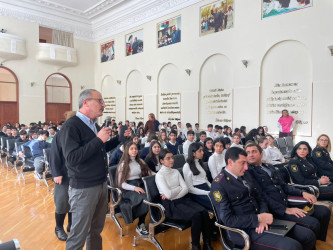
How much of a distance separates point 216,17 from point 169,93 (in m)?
4.31

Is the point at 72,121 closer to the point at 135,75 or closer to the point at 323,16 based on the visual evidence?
the point at 323,16

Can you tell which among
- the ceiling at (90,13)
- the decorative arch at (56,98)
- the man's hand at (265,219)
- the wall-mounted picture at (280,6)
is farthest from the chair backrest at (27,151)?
the decorative arch at (56,98)

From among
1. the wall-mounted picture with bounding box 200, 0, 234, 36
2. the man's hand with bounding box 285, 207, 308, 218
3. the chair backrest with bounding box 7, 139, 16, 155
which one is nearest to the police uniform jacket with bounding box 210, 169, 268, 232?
the man's hand with bounding box 285, 207, 308, 218

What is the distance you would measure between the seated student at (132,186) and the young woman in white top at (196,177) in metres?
0.65

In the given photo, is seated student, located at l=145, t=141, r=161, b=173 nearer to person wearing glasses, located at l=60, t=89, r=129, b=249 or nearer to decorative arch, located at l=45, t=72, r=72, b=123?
person wearing glasses, located at l=60, t=89, r=129, b=249

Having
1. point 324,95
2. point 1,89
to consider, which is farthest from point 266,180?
point 1,89

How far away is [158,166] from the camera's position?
4.22 metres

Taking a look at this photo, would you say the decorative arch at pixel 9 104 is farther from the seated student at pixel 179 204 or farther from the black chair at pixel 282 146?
the seated student at pixel 179 204

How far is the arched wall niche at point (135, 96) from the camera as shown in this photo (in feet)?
48.0

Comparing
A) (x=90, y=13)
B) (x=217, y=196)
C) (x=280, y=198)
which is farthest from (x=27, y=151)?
(x=90, y=13)

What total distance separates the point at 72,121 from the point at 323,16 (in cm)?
934

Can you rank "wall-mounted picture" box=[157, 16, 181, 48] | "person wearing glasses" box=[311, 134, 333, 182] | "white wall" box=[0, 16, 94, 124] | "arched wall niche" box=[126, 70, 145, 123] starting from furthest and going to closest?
"arched wall niche" box=[126, 70, 145, 123]
"white wall" box=[0, 16, 94, 124]
"wall-mounted picture" box=[157, 16, 181, 48]
"person wearing glasses" box=[311, 134, 333, 182]

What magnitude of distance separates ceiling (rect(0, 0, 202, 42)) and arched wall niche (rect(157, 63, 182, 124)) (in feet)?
10.0

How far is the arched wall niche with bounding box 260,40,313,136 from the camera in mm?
8758
